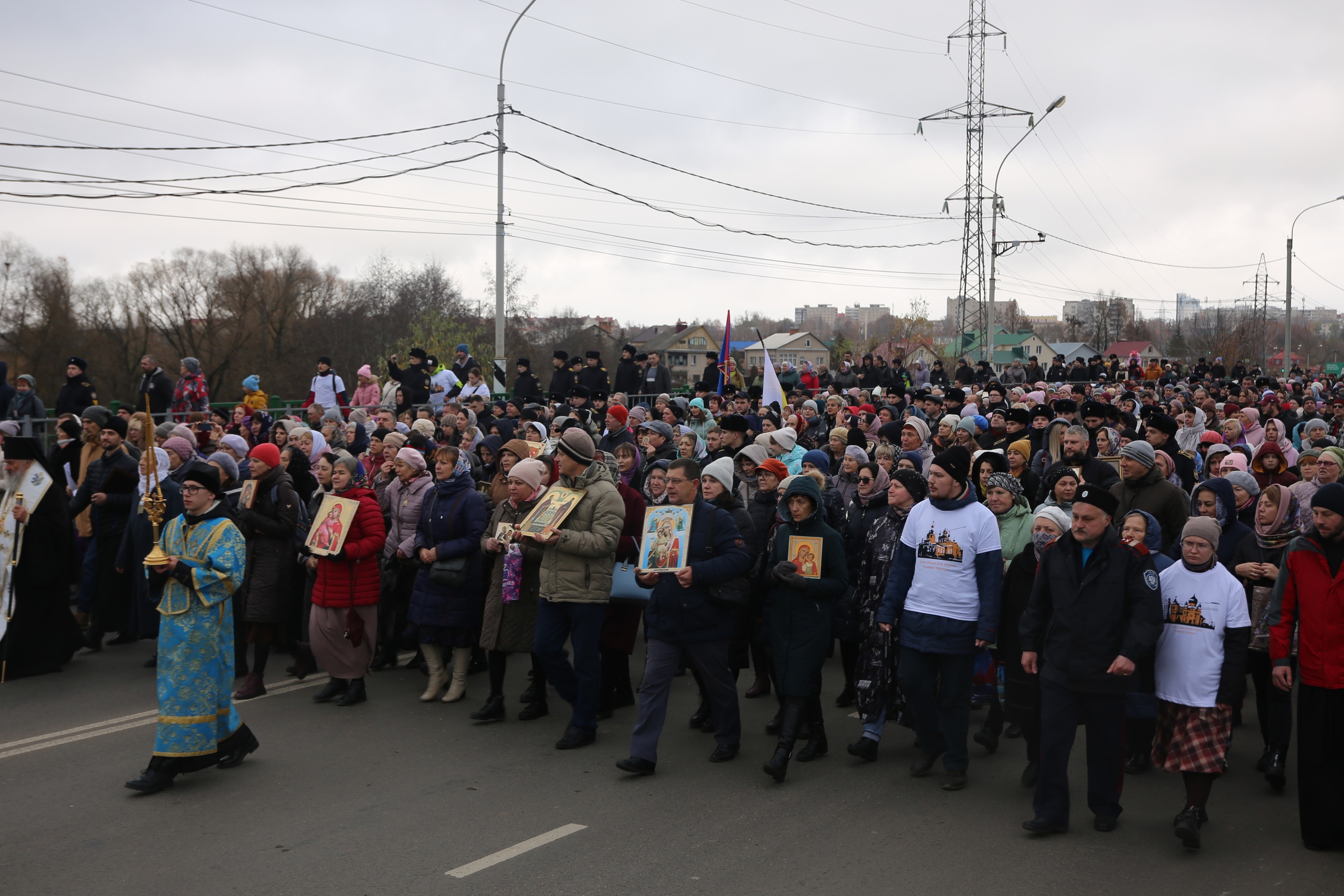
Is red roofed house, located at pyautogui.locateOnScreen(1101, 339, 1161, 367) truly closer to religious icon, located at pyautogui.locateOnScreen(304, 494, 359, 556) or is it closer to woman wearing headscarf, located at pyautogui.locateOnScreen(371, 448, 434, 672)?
woman wearing headscarf, located at pyautogui.locateOnScreen(371, 448, 434, 672)

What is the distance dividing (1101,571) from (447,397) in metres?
14.7

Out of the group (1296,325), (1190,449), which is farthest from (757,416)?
(1296,325)

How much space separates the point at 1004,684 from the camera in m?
6.80

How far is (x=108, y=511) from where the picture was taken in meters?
10.1

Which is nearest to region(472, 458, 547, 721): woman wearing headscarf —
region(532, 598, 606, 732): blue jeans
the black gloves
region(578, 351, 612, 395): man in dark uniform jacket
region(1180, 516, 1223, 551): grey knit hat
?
region(532, 598, 606, 732): blue jeans

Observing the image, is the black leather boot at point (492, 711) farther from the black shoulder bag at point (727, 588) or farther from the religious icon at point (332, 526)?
the black shoulder bag at point (727, 588)

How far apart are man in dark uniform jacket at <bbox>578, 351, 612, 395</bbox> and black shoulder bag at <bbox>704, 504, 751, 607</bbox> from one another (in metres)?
12.3

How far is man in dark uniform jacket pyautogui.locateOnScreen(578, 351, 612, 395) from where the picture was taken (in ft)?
63.2

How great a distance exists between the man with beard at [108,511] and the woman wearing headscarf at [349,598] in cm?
298

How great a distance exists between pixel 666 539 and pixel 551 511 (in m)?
0.91

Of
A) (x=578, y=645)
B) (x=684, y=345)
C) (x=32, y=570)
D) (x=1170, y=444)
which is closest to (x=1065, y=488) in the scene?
(x=578, y=645)

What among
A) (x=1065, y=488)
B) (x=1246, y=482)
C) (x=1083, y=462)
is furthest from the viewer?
(x=1083, y=462)

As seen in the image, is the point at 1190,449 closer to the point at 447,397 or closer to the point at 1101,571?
the point at 1101,571

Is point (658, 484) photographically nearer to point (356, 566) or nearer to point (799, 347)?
point (356, 566)
